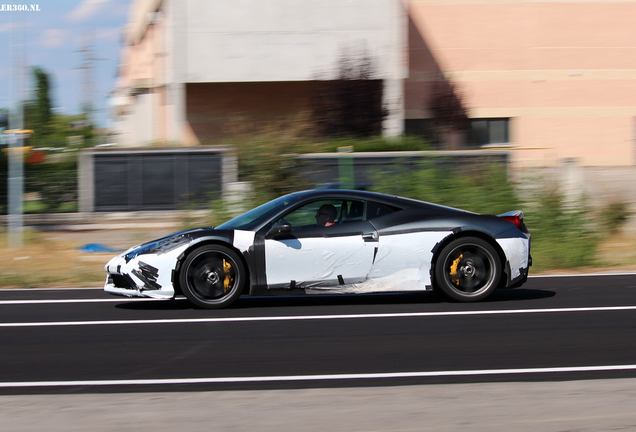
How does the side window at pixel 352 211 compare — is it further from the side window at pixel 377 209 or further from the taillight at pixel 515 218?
the taillight at pixel 515 218

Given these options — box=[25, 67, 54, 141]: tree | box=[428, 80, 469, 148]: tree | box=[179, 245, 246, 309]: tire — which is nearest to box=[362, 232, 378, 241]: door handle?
box=[179, 245, 246, 309]: tire

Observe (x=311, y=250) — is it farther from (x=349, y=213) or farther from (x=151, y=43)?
(x=151, y=43)

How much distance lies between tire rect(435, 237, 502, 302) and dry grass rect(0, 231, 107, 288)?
5.31 meters

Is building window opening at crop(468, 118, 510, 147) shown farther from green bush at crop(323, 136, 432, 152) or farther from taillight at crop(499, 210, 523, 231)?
taillight at crop(499, 210, 523, 231)

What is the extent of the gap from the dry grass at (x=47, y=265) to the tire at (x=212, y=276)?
359 cm

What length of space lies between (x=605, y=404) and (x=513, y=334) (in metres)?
2.03

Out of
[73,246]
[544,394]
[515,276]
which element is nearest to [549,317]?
[515,276]

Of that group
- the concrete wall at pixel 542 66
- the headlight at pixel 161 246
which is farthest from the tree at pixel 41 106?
the headlight at pixel 161 246

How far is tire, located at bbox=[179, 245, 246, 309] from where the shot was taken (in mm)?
7594

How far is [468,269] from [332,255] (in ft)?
4.79

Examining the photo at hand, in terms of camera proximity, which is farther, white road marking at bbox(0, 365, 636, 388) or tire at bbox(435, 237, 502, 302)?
tire at bbox(435, 237, 502, 302)

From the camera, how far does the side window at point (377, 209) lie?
7906 mm

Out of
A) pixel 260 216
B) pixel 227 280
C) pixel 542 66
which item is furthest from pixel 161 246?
pixel 542 66

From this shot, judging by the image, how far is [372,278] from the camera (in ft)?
25.3
